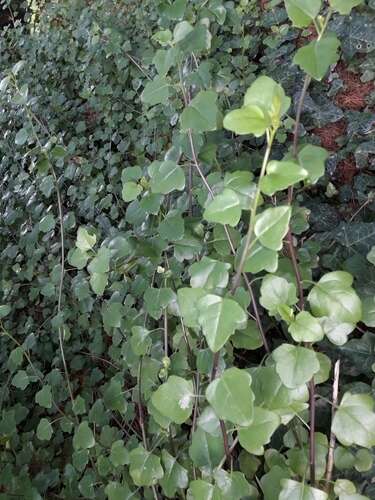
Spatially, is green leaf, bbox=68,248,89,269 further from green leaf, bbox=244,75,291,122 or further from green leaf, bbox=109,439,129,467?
green leaf, bbox=244,75,291,122

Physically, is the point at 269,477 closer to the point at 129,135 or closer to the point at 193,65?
the point at 193,65

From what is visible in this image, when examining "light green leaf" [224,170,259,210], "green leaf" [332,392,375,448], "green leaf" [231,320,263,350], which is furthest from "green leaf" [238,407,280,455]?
"light green leaf" [224,170,259,210]

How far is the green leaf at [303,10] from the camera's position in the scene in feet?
1.98

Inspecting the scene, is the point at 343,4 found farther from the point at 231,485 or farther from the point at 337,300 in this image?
the point at 231,485

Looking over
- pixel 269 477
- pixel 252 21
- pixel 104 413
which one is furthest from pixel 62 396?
pixel 252 21

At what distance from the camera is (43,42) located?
8.43 feet

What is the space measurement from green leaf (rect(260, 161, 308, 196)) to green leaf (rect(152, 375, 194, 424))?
382 mm

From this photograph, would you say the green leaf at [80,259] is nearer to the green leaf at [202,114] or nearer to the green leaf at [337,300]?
the green leaf at [202,114]

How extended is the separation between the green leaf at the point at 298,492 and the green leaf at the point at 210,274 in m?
0.34

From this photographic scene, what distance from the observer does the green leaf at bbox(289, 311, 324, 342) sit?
0.69 meters

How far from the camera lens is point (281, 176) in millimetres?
561

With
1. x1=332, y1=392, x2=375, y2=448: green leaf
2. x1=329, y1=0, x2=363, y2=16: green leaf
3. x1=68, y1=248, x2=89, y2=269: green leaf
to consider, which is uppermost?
x1=329, y1=0, x2=363, y2=16: green leaf

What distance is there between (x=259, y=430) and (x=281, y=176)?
15.5 inches

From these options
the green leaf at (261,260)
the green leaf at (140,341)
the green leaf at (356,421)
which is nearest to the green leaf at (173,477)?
the green leaf at (140,341)
